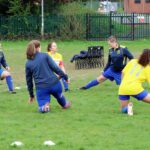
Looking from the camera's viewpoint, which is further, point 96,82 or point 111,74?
point 96,82

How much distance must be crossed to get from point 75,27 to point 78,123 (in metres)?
26.5

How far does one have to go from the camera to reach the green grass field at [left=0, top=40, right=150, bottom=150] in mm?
9141

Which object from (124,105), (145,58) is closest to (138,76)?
(145,58)

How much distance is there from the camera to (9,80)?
1574 centimetres

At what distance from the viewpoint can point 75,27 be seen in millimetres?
37250

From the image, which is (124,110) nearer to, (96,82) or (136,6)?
(96,82)

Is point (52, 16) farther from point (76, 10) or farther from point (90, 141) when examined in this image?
point (90, 141)

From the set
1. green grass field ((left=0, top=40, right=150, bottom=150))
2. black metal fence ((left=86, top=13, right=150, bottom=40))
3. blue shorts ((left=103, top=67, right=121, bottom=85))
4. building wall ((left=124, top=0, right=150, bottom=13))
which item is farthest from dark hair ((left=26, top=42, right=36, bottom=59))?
building wall ((left=124, top=0, right=150, bottom=13))

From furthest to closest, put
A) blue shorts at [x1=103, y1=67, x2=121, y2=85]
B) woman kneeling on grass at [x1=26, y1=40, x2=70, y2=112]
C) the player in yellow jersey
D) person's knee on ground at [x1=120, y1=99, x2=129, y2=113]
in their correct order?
1. blue shorts at [x1=103, y1=67, x2=121, y2=85]
2. the player in yellow jersey
3. woman kneeling on grass at [x1=26, y1=40, x2=70, y2=112]
4. person's knee on ground at [x1=120, y1=99, x2=129, y2=113]

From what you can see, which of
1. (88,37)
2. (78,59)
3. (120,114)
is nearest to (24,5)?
(88,37)

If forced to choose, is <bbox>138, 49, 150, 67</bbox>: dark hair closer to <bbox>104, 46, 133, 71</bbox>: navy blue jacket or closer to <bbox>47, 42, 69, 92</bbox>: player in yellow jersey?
<bbox>104, 46, 133, 71</bbox>: navy blue jacket

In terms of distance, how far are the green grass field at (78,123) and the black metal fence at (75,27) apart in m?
20.6

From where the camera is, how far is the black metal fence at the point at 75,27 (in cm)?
3744

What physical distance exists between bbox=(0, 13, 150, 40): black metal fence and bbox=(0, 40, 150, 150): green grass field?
20650 millimetres
